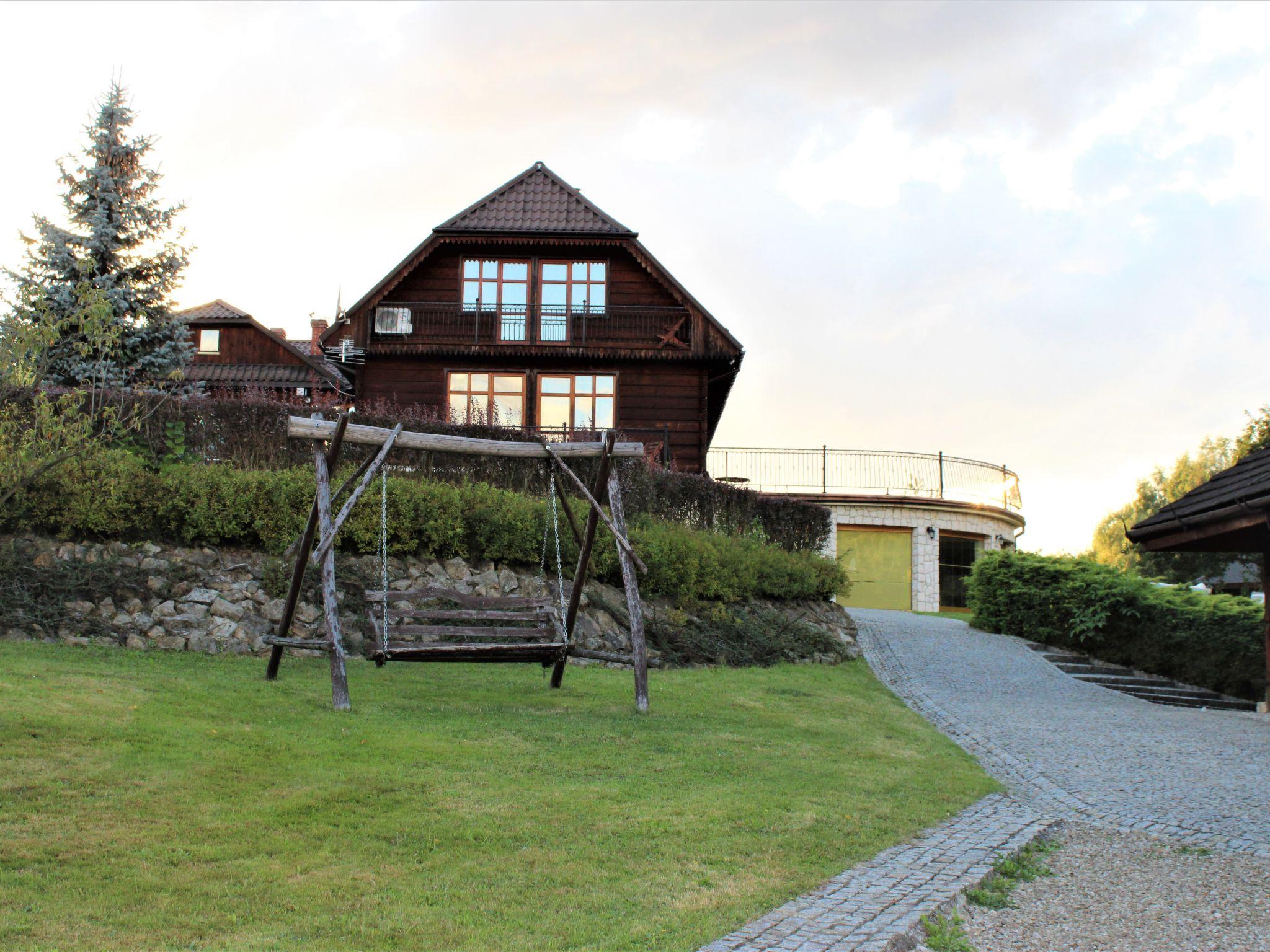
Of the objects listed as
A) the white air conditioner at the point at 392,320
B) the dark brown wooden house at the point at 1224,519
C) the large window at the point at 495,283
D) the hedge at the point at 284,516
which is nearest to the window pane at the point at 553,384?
the large window at the point at 495,283

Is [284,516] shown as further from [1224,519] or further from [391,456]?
[1224,519]

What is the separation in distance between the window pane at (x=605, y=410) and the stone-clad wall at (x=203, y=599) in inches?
547

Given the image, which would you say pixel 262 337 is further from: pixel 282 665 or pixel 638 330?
pixel 282 665

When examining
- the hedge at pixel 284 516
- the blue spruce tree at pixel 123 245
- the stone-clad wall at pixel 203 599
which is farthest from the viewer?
the blue spruce tree at pixel 123 245

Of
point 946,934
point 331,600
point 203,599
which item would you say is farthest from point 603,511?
point 946,934

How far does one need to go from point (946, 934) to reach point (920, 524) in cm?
2749

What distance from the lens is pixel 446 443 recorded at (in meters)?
10.5

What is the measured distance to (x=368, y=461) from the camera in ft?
34.5

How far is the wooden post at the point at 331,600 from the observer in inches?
379

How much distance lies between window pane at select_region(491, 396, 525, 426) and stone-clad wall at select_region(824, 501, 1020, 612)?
9.33 meters

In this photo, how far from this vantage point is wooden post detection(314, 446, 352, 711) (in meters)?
9.62

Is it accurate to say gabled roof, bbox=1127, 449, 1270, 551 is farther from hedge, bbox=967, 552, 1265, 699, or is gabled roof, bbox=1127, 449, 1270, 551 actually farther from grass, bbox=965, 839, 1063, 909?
grass, bbox=965, 839, 1063, 909

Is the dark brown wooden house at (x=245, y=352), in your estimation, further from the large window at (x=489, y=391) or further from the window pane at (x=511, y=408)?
the window pane at (x=511, y=408)

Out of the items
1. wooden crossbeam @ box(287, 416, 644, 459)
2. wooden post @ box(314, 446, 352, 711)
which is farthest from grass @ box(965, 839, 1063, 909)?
wooden post @ box(314, 446, 352, 711)
